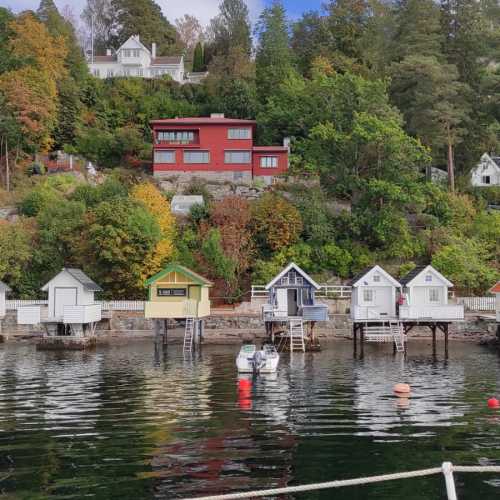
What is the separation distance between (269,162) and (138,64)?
44343mm

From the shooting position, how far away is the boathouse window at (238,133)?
81.4 meters

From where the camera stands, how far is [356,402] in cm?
2814

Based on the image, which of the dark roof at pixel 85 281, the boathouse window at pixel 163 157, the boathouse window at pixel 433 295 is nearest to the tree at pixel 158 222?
the dark roof at pixel 85 281

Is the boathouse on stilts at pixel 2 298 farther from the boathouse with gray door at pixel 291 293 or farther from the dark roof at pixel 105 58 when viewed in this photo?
the dark roof at pixel 105 58

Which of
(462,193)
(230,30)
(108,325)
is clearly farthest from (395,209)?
(230,30)

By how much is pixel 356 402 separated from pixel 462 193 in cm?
5529

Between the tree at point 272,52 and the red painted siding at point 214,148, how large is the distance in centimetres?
1761

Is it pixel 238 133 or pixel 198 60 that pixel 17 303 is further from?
pixel 198 60

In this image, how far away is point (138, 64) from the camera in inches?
4523

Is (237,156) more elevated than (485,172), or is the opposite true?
(237,156)

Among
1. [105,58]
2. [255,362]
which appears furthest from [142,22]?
[255,362]

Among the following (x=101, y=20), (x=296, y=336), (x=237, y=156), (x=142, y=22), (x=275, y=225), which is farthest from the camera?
(x=101, y=20)

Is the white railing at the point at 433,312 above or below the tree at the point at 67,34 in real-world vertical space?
below

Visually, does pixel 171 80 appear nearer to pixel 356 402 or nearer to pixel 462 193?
pixel 462 193
